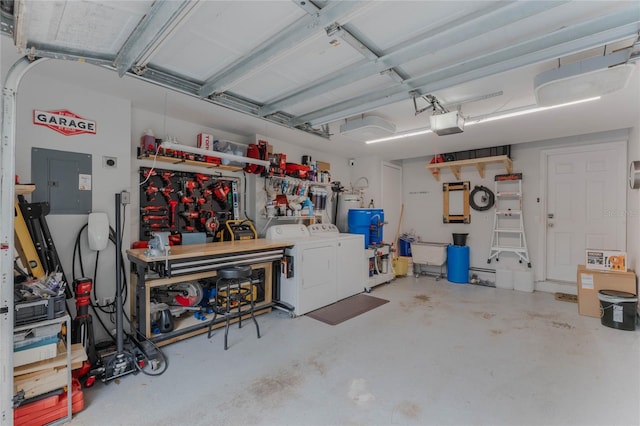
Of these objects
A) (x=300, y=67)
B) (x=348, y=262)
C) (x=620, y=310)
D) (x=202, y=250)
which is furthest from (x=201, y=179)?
(x=620, y=310)

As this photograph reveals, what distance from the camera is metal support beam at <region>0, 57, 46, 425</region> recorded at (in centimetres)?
168

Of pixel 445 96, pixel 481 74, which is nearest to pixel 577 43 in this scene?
pixel 481 74

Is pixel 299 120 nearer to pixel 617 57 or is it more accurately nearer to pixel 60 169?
pixel 60 169

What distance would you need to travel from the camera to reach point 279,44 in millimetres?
2020

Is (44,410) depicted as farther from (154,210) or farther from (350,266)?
(350,266)

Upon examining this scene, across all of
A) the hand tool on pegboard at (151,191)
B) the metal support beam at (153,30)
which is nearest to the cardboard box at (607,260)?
the metal support beam at (153,30)

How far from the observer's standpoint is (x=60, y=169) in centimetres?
275

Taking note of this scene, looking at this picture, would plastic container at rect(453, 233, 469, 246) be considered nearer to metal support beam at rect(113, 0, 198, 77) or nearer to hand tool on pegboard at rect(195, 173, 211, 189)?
hand tool on pegboard at rect(195, 173, 211, 189)

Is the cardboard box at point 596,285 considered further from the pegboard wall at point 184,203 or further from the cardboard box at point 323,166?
the pegboard wall at point 184,203

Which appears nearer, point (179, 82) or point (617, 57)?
point (617, 57)

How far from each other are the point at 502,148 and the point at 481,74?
3.53 m

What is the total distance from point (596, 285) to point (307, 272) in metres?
3.77

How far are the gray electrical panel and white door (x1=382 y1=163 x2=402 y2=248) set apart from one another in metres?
5.00

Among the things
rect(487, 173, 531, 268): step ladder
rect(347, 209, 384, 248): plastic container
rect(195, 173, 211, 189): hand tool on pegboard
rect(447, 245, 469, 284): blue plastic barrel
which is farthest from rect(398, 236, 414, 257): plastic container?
rect(195, 173, 211, 189): hand tool on pegboard
